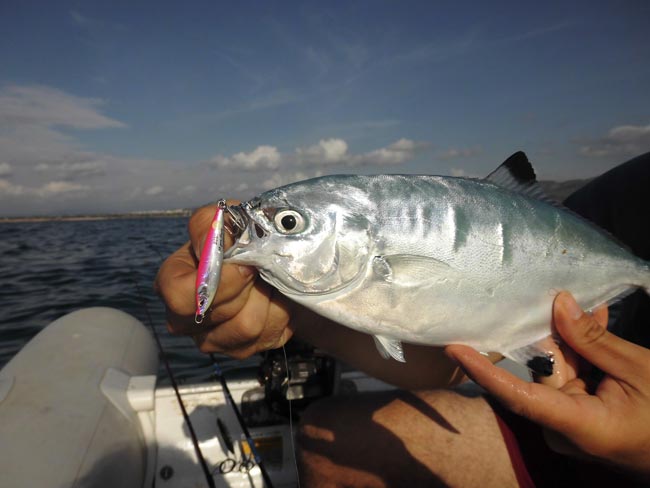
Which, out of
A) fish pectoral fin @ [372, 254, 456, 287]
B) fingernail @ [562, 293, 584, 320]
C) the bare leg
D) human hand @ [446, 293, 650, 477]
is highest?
fish pectoral fin @ [372, 254, 456, 287]

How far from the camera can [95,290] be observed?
10.9m

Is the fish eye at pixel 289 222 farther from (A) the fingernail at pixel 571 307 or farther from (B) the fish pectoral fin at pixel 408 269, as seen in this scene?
(A) the fingernail at pixel 571 307

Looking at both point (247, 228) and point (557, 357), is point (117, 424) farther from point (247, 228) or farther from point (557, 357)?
point (557, 357)

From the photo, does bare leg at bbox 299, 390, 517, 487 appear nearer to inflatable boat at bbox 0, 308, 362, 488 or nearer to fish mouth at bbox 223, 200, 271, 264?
inflatable boat at bbox 0, 308, 362, 488

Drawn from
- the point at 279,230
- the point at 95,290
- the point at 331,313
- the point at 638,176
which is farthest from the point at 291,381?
the point at 95,290

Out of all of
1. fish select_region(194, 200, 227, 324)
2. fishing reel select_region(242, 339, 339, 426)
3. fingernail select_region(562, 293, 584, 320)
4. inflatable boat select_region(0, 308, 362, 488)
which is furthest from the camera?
fishing reel select_region(242, 339, 339, 426)

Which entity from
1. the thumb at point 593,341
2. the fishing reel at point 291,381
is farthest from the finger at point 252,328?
the thumb at point 593,341

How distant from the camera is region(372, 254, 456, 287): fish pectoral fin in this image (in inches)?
68.6

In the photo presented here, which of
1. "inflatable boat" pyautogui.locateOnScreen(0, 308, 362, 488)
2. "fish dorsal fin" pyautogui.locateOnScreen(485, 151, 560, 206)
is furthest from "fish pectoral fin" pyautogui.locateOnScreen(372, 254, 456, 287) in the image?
"inflatable boat" pyautogui.locateOnScreen(0, 308, 362, 488)

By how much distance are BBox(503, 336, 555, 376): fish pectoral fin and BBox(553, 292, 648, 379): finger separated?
0.50 ft

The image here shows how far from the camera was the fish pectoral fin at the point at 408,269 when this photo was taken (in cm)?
174

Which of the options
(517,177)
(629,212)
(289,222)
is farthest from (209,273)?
(629,212)

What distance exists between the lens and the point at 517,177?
208cm

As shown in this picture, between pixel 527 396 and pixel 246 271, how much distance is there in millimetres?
1427
